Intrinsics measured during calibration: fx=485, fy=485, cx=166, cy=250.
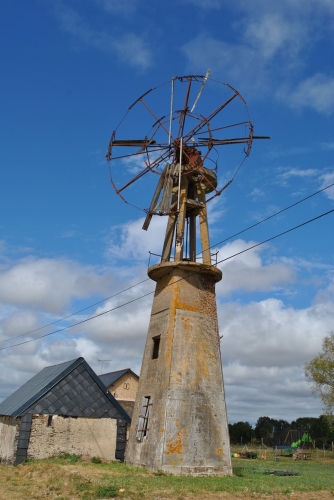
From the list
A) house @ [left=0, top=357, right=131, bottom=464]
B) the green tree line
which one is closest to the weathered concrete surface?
house @ [left=0, top=357, right=131, bottom=464]

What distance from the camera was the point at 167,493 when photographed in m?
11.9

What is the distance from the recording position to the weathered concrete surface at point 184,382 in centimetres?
1570

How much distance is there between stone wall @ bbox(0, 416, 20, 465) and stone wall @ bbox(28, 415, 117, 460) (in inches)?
23.2

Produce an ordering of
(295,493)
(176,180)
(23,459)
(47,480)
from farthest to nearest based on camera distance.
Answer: (176,180) < (23,459) < (47,480) < (295,493)

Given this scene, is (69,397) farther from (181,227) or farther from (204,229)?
(204,229)

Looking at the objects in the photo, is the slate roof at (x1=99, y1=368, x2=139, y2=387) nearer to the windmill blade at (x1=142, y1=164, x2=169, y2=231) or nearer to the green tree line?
the windmill blade at (x1=142, y1=164, x2=169, y2=231)

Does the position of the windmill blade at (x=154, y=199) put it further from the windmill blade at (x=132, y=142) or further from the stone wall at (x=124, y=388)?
the stone wall at (x=124, y=388)

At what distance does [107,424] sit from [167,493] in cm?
877

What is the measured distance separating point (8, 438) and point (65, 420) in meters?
2.31

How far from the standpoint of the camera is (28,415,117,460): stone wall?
60.6ft

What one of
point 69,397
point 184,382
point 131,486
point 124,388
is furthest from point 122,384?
point 131,486

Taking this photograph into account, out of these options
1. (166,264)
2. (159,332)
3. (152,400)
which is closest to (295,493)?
(152,400)

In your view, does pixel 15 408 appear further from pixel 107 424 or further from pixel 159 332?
pixel 159 332

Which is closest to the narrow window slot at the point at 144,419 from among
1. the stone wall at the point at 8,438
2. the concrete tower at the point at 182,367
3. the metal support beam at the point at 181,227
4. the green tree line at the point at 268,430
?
the concrete tower at the point at 182,367
